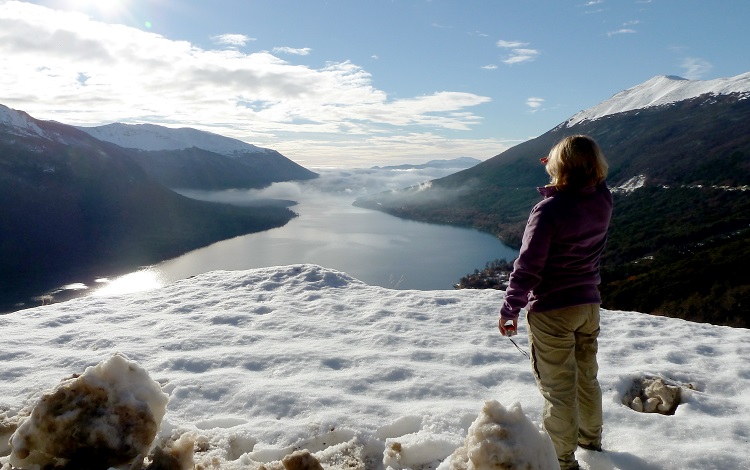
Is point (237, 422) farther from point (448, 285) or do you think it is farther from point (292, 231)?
point (292, 231)

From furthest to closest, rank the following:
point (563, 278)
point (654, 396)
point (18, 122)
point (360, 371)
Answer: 1. point (18, 122)
2. point (360, 371)
3. point (654, 396)
4. point (563, 278)

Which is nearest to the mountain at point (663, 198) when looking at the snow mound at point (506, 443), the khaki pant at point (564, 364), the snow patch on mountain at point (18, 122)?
the khaki pant at point (564, 364)

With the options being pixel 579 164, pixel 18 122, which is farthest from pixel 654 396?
pixel 18 122

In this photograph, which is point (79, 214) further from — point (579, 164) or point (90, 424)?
point (579, 164)

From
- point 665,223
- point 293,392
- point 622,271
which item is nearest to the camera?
point 293,392

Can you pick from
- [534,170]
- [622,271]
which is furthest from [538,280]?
[534,170]

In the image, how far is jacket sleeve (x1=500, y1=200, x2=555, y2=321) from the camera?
313 centimetres

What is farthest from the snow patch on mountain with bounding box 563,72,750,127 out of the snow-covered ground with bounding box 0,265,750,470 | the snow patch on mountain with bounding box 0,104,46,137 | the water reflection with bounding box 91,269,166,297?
the snow patch on mountain with bounding box 0,104,46,137

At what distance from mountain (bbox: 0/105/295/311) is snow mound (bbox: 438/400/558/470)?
292 ft

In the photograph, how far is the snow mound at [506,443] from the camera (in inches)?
99.2

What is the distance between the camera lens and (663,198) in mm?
95875

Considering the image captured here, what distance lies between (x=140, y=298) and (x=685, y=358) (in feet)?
27.7

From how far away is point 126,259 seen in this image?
3878 inches

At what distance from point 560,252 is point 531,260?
25cm
